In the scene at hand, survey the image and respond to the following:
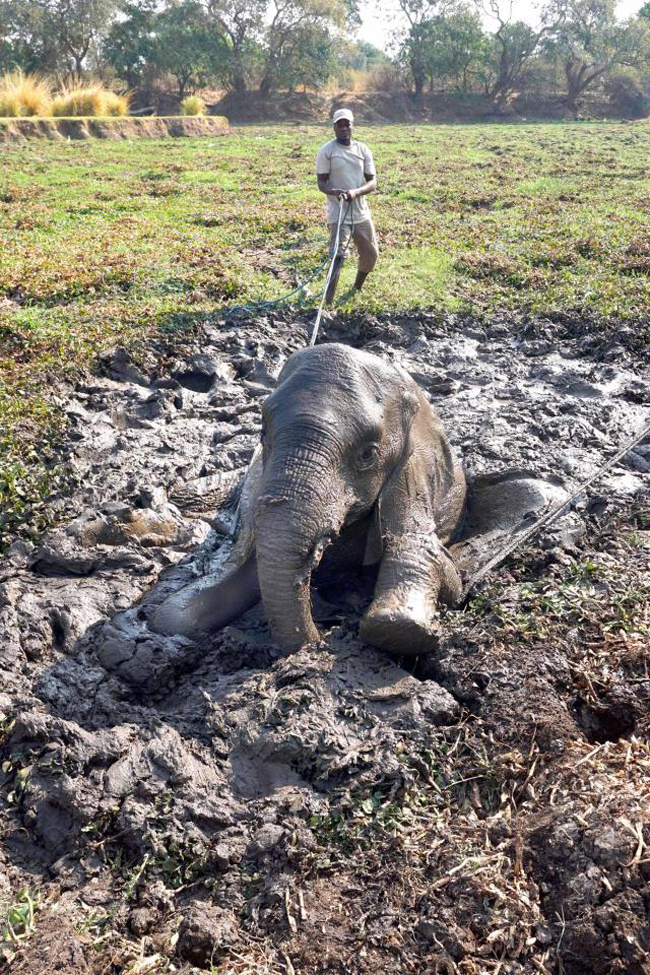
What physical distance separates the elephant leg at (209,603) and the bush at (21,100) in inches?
897

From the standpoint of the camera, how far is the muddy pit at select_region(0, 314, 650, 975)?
2816 millimetres

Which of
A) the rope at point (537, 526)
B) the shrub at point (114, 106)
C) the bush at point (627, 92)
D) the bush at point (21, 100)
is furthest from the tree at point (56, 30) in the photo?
the rope at point (537, 526)

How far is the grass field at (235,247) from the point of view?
7859mm

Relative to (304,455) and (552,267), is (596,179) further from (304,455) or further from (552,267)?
(304,455)

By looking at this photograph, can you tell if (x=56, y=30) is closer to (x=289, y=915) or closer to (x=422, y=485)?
(x=422, y=485)

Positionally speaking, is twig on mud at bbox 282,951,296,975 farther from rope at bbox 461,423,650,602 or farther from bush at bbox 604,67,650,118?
bush at bbox 604,67,650,118

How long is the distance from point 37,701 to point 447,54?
139ft

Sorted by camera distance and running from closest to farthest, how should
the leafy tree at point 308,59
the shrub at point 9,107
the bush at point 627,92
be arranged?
the shrub at point 9,107, the leafy tree at point 308,59, the bush at point 627,92

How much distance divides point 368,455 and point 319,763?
1.46 metres

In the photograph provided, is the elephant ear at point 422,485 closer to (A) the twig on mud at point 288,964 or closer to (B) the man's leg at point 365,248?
(A) the twig on mud at point 288,964

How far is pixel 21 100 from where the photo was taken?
23.7 metres

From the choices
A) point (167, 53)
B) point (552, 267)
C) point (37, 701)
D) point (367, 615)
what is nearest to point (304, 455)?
point (367, 615)

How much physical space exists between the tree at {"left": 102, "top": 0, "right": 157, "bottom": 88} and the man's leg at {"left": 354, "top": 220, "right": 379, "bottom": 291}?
3034cm

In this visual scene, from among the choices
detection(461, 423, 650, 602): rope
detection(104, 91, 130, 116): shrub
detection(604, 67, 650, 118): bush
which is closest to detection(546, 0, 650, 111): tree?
detection(604, 67, 650, 118): bush
